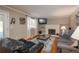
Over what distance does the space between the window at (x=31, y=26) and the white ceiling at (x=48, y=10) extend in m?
0.08

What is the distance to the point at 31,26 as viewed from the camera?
188 cm

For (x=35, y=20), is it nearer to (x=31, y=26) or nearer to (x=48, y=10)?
(x=31, y=26)

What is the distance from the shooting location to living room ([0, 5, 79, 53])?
165 centimetres

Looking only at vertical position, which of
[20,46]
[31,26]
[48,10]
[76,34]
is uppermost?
[48,10]

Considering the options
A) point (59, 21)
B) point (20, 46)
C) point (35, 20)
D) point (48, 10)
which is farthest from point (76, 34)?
point (20, 46)

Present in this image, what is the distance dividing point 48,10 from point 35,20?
0.26m

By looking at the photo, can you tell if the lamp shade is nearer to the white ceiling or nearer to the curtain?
the white ceiling

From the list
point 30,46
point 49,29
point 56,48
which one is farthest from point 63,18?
point 30,46

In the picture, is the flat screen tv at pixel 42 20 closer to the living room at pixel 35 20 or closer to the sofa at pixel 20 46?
the living room at pixel 35 20

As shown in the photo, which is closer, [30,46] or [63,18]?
[30,46]

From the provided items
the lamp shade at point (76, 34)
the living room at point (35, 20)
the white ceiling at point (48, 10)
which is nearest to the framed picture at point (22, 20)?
the living room at point (35, 20)
